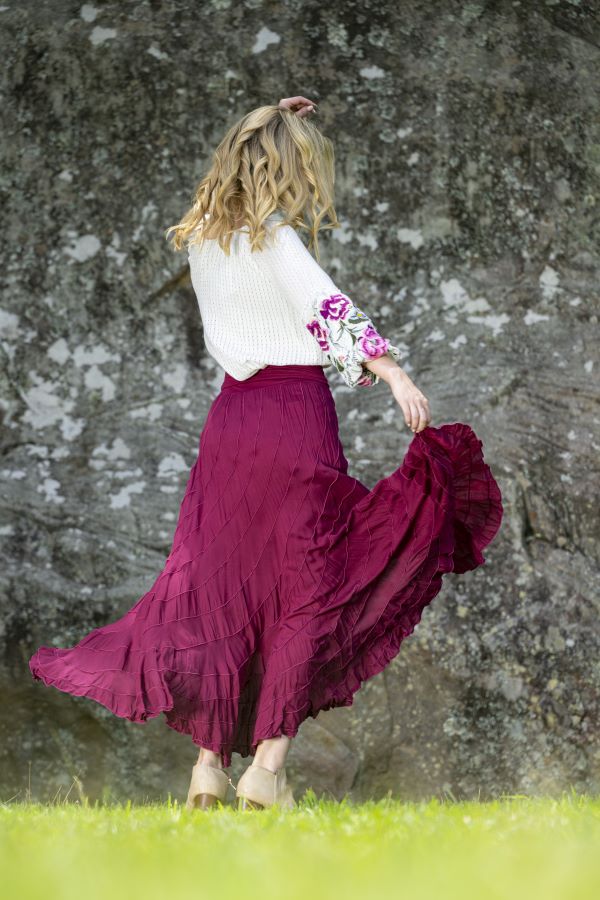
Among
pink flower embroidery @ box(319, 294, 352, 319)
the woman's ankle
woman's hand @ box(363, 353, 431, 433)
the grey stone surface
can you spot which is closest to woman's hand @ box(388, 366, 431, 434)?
woman's hand @ box(363, 353, 431, 433)

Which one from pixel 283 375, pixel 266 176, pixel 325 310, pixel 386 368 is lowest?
pixel 283 375

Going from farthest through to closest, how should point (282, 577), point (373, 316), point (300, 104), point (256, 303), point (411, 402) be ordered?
point (373, 316) → point (300, 104) → point (256, 303) → point (282, 577) → point (411, 402)

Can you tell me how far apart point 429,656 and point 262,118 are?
2.16 meters

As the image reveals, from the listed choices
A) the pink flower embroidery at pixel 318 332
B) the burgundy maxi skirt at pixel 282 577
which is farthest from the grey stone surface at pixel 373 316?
the pink flower embroidery at pixel 318 332

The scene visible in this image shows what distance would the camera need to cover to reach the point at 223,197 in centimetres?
315

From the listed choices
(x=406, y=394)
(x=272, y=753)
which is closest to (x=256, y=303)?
(x=406, y=394)

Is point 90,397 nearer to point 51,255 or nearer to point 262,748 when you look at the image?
point 51,255

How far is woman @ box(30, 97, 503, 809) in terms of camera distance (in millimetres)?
2926

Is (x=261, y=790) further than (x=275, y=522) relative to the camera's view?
No

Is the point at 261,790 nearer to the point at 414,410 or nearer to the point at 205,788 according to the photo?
the point at 205,788

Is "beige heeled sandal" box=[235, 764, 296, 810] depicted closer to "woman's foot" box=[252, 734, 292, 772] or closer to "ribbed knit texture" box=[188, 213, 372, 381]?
"woman's foot" box=[252, 734, 292, 772]

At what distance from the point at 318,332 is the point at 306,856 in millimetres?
1524

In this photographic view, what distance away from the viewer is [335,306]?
292 centimetres

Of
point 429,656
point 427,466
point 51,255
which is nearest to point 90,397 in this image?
point 51,255
